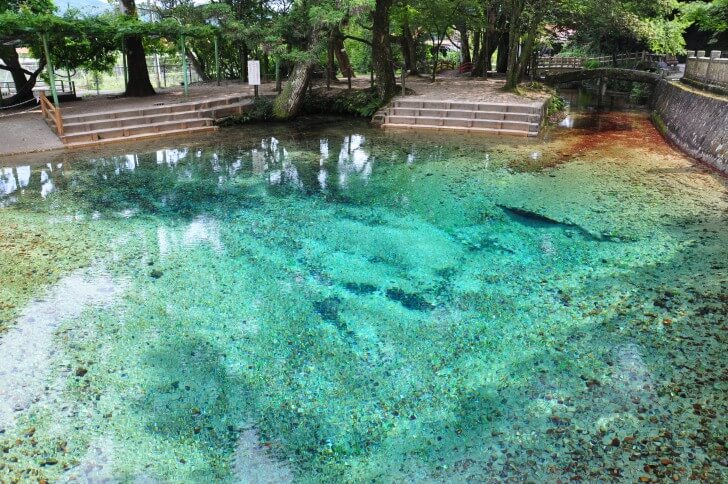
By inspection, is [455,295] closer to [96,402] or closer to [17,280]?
[96,402]

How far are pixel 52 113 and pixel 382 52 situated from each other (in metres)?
9.73

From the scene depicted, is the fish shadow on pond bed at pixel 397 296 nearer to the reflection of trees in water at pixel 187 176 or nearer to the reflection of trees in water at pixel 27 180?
the reflection of trees in water at pixel 187 176

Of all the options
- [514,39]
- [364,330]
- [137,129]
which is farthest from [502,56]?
[364,330]

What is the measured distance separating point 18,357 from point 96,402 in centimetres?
112

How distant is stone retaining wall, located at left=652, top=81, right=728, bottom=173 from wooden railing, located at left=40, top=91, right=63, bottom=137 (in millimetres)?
14819

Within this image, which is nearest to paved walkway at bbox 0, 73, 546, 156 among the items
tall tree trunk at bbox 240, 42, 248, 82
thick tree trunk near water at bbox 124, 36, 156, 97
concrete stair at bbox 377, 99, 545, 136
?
thick tree trunk near water at bbox 124, 36, 156, 97

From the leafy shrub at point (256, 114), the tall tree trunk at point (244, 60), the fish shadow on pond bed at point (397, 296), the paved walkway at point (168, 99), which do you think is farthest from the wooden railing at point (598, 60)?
the fish shadow on pond bed at point (397, 296)

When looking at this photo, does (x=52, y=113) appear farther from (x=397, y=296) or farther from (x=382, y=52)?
(x=397, y=296)

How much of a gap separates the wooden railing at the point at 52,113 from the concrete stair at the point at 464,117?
8.59 m

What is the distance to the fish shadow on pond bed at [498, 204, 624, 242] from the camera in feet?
23.1

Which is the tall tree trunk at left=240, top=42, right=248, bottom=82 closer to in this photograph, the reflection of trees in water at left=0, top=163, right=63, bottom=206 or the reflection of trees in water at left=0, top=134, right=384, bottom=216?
the reflection of trees in water at left=0, top=134, right=384, bottom=216

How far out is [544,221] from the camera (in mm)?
7742

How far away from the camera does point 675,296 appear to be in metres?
5.48

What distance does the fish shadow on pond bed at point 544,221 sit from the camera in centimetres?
705
